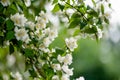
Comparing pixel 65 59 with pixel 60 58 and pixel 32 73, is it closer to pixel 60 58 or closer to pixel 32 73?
pixel 60 58

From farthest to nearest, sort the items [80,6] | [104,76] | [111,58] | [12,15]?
[111,58] < [104,76] < [80,6] < [12,15]

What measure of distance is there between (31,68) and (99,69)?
38.7ft

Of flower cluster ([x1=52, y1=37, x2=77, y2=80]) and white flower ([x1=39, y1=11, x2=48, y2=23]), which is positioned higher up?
white flower ([x1=39, y1=11, x2=48, y2=23])

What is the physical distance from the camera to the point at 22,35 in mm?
1800

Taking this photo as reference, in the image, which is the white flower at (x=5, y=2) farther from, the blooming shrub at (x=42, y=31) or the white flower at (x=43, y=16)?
the white flower at (x=43, y=16)

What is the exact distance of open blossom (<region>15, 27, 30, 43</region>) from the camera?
5.83 ft

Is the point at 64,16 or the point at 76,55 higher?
the point at 76,55

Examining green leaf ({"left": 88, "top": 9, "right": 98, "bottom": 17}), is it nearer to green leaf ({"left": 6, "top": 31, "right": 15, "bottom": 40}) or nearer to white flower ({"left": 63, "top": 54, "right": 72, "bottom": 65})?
white flower ({"left": 63, "top": 54, "right": 72, "bottom": 65})

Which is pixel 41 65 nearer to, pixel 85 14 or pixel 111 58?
pixel 85 14

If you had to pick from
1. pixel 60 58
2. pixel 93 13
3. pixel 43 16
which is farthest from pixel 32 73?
pixel 93 13

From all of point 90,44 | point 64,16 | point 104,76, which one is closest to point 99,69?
point 104,76

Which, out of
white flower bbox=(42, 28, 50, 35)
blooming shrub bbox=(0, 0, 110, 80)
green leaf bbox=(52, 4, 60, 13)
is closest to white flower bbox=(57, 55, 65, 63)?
blooming shrub bbox=(0, 0, 110, 80)

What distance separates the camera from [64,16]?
2.05 m

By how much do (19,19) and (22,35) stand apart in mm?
62
